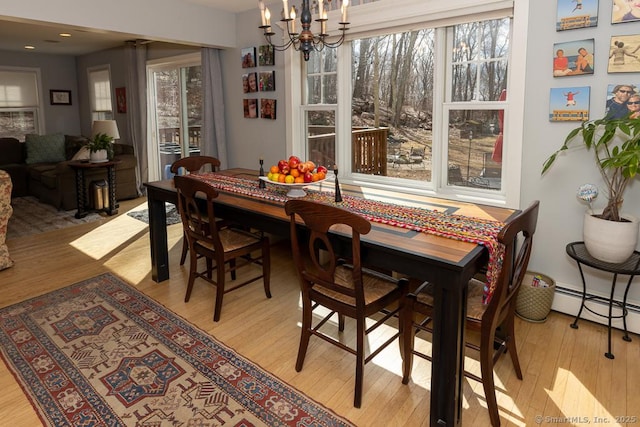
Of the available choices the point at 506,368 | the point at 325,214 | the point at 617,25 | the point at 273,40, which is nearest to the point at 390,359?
the point at 506,368

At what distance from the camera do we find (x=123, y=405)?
2035 millimetres

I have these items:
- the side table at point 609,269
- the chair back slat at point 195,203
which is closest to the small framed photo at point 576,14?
the side table at point 609,269

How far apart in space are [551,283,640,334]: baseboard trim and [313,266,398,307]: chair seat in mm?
1405

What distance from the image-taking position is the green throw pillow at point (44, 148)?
22.6 feet

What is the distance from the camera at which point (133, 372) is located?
2.28 metres

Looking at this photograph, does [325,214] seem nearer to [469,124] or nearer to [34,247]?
[469,124]

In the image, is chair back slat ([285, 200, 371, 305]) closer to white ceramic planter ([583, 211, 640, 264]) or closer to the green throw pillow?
white ceramic planter ([583, 211, 640, 264])

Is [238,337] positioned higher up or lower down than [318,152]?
lower down

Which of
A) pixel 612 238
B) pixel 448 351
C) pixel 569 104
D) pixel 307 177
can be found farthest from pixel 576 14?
pixel 448 351

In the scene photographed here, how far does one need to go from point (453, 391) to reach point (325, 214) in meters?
0.89

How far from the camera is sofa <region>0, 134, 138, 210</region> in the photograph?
18.9ft

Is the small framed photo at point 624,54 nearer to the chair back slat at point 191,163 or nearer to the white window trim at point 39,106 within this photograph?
the chair back slat at point 191,163

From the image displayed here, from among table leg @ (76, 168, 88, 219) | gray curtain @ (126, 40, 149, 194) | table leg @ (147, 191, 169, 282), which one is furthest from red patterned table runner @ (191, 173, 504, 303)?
gray curtain @ (126, 40, 149, 194)

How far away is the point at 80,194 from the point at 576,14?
5522 millimetres
